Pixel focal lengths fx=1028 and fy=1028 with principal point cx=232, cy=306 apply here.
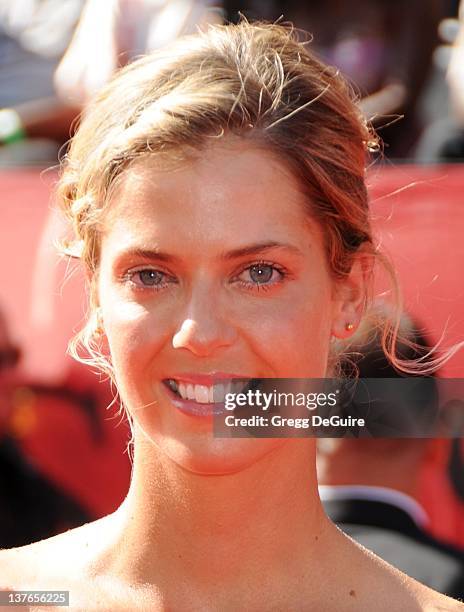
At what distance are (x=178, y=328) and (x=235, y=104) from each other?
16cm

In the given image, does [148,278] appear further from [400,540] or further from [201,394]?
[400,540]

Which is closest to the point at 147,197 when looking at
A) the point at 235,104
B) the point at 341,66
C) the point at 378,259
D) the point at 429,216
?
the point at 235,104

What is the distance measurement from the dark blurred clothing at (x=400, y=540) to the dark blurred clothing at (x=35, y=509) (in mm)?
281

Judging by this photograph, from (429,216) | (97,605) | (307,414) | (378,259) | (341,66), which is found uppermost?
(341,66)

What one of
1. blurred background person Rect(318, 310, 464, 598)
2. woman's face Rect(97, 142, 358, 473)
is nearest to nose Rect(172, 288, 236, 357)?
woman's face Rect(97, 142, 358, 473)

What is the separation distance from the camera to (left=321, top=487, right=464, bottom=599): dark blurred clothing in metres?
0.88

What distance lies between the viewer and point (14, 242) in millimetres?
1172

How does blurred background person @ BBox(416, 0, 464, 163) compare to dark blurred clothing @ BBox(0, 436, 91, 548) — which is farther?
blurred background person @ BBox(416, 0, 464, 163)

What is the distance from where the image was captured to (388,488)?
986mm

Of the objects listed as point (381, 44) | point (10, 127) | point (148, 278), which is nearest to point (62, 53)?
point (10, 127)

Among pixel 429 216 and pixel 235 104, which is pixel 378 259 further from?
pixel 429 216

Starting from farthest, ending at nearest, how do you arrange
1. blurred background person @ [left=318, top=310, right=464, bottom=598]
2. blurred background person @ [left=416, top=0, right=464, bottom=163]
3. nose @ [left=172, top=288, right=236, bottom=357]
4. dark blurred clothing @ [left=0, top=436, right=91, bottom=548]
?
blurred background person @ [left=416, top=0, right=464, bottom=163]
dark blurred clothing @ [left=0, top=436, right=91, bottom=548]
blurred background person @ [left=318, top=310, right=464, bottom=598]
nose @ [left=172, top=288, right=236, bottom=357]

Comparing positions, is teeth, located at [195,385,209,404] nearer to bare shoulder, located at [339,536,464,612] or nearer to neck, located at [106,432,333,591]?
neck, located at [106,432,333,591]

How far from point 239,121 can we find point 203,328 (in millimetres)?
142
